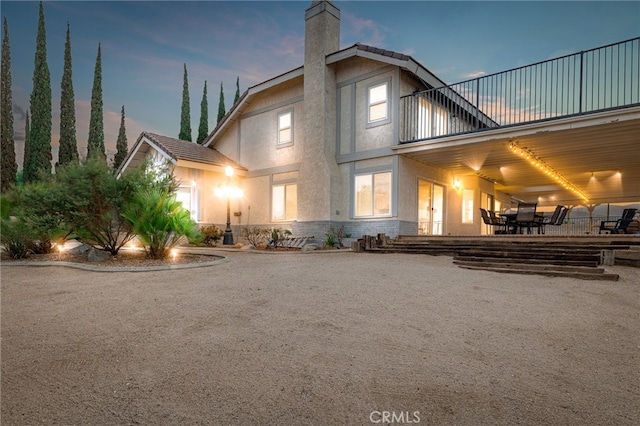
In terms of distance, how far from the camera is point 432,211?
14422mm

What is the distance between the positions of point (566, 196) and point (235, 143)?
20.8 m

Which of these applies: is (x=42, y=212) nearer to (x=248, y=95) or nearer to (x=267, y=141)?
(x=267, y=141)

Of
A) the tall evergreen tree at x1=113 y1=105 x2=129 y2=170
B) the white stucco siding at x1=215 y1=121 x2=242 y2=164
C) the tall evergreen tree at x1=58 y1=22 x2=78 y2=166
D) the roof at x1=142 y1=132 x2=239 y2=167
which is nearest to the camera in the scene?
the roof at x1=142 y1=132 x2=239 y2=167

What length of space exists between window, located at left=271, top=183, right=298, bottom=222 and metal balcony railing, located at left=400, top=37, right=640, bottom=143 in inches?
211

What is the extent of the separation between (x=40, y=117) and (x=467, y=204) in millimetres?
29644

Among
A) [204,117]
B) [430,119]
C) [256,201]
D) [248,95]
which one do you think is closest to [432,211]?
[430,119]

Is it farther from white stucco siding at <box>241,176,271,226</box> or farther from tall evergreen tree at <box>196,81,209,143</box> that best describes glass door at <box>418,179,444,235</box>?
tall evergreen tree at <box>196,81,209,143</box>

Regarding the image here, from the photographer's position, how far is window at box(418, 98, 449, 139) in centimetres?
1307

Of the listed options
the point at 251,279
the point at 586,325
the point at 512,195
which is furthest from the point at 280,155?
the point at 512,195

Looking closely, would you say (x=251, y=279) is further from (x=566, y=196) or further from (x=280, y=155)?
(x=566, y=196)

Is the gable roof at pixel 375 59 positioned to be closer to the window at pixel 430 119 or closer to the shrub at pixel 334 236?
the window at pixel 430 119

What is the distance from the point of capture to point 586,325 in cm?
341

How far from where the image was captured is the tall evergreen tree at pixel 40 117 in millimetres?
24453

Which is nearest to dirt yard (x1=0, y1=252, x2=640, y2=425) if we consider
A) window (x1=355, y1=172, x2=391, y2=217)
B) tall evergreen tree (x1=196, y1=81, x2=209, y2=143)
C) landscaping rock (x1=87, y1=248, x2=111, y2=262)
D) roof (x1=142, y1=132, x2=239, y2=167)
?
landscaping rock (x1=87, y1=248, x2=111, y2=262)
